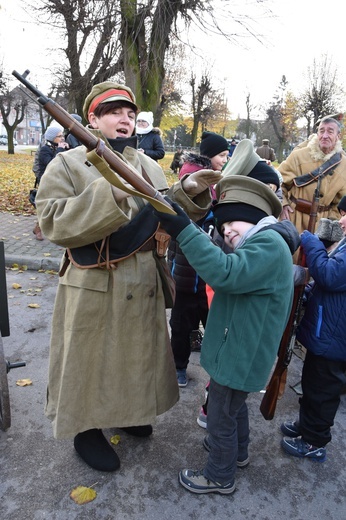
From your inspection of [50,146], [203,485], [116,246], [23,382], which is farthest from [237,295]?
[50,146]

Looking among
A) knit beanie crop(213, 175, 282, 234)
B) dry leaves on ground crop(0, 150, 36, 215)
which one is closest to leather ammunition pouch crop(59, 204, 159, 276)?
knit beanie crop(213, 175, 282, 234)

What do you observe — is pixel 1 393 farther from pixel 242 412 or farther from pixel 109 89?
pixel 109 89

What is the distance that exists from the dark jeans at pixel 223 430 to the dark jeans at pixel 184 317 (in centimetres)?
98

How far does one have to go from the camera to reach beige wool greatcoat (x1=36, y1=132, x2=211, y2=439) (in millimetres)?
1881

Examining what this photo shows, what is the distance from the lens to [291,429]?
2637mm

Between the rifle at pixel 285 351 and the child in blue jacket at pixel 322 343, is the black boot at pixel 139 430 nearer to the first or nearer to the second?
the rifle at pixel 285 351

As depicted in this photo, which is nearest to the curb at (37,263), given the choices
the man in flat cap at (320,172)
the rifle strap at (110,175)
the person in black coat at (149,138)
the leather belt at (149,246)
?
the person in black coat at (149,138)

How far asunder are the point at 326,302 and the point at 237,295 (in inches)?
26.9

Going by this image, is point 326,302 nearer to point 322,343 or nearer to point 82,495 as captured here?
point 322,343

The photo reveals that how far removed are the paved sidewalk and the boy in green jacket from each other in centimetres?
407

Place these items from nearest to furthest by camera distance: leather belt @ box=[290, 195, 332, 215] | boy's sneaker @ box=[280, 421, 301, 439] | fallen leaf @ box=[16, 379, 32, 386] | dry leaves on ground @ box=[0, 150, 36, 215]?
1. boy's sneaker @ box=[280, 421, 301, 439]
2. fallen leaf @ box=[16, 379, 32, 386]
3. leather belt @ box=[290, 195, 332, 215]
4. dry leaves on ground @ box=[0, 150, 36, 215]

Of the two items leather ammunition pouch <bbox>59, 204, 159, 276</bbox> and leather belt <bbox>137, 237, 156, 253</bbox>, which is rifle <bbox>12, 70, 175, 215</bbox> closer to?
leather ammunition pouch <bbox>59, 204, 159, 276</bbox>

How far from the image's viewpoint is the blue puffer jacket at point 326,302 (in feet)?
6.92

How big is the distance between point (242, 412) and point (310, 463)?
1.86 feet
